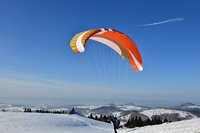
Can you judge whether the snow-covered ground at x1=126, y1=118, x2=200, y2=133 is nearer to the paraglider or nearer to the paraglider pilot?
the paraglider pilot

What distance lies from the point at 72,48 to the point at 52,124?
1964 centimetres

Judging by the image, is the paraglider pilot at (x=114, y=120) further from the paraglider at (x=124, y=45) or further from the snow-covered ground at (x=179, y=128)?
the paraglider at (x=124, y=45)

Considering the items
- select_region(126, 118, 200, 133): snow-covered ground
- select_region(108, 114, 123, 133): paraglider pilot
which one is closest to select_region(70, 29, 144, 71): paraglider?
select_region(108, 114, 123, 133): paraglider pilot

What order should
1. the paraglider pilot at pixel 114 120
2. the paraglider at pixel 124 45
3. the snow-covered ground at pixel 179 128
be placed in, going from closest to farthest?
1. the snow-covered ground at pixel 179 128
2. the paraglider pilot at pixel 114 120
3. the paraglider at pixel 124 45

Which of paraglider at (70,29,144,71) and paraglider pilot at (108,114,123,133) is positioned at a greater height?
paraglider at (70,29,144,71)

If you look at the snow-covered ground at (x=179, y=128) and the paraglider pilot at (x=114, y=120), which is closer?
the snow-covered ground at (x=179, y=128)

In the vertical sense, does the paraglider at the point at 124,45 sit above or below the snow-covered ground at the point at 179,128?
above

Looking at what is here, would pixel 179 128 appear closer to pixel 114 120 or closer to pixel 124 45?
pixel 114 120

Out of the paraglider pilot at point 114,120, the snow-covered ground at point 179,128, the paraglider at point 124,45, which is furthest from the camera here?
the paraglider at point 124,45

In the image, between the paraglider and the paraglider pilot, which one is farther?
the paraglider

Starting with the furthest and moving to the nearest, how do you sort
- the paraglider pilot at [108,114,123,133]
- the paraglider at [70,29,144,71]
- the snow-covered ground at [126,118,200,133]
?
1. the paraglider at [70,29,144,71]
2. the paraglider pilot at [108,114,123,133]
3. the snow-covered ground at [126,118,200,133]

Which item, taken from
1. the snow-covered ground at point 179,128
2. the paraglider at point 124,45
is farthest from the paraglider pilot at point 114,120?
the paraglider at point 124,45

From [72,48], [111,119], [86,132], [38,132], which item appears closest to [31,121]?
[38,132]

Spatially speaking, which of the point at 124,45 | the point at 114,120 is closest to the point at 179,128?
the point at 114,120
